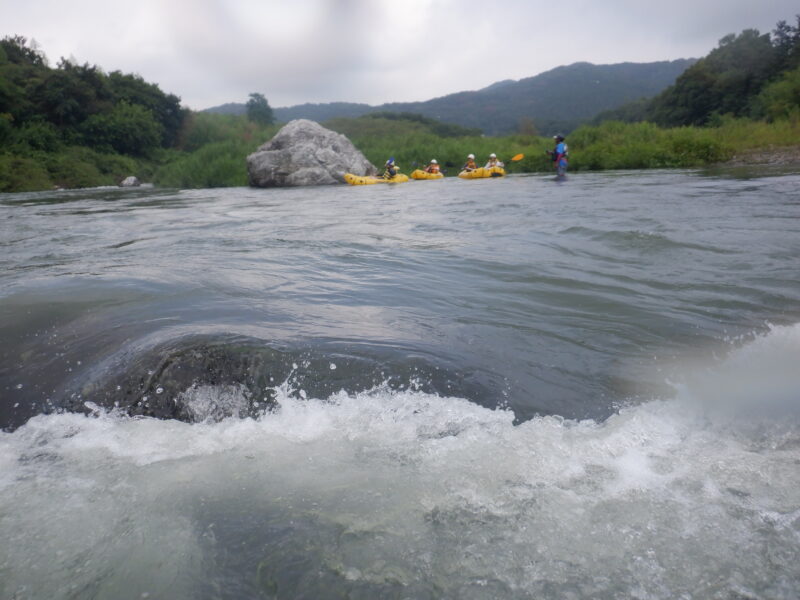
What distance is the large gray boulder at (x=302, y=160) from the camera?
2383cm

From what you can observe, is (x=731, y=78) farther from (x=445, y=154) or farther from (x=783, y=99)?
(x=445, y=154)

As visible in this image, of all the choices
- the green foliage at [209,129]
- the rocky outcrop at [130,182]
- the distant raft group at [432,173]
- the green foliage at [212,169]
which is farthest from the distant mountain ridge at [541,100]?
the distant raft group at [432,173]

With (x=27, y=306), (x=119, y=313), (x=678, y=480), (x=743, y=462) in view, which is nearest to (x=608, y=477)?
(x=678, y=480)

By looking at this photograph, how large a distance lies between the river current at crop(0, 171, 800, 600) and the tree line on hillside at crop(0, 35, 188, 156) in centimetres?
3453

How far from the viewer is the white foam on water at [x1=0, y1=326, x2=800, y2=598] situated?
5.08ft

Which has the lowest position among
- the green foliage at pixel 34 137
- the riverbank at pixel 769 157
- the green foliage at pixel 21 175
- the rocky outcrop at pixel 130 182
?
the riverbank at pixel 769 157

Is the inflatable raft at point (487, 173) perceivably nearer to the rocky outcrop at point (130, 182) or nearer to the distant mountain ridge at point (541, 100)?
the rocky outcrop at point (130, 182)

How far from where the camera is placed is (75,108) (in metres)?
37.1

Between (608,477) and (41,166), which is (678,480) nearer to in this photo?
(608,477)

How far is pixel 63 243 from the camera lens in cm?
738

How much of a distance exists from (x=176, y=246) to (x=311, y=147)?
18759mm

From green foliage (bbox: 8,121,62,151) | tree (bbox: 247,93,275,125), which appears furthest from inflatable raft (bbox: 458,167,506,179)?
tree (bbox: 247,93,275,125)

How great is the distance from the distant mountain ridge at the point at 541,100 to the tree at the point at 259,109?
6484 centimetres

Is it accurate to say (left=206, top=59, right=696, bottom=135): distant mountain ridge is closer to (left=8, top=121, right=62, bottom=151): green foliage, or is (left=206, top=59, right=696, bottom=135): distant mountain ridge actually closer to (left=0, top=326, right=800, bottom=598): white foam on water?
(left=8, top=121, right=62, bottom=151): green foliage
